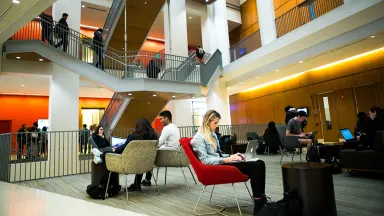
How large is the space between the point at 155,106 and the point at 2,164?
6.88 metres

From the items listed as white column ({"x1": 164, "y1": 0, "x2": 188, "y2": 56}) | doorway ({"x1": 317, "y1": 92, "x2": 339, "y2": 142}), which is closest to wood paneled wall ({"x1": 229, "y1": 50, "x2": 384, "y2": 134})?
doorway ({"x1": 317, "y1": 92, "x2": 339, "y2": 142})

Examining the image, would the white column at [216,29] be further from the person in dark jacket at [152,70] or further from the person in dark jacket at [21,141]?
the person in dark jacket at [21,141]

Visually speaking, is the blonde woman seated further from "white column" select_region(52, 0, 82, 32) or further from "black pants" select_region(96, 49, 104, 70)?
"white column" select_region(52, 0, 82, 32)

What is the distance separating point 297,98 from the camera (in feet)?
45.7

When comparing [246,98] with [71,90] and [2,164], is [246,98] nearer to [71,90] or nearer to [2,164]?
[71,90]

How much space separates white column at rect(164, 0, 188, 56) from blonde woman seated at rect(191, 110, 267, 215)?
10797 mm

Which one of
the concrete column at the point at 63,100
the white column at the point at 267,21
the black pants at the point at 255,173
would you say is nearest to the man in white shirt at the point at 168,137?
the black pants at the point at 255,173

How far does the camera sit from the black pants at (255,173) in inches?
107

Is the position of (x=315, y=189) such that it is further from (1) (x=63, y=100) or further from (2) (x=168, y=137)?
(1) (x=63, y=100)

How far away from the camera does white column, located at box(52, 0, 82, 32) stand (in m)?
9.90

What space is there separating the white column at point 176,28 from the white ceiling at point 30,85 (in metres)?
4.87

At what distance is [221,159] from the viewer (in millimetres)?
2910

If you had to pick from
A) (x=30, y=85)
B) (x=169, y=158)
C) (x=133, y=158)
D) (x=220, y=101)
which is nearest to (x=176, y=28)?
(x=220, y=101)

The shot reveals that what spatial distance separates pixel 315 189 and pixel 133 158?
2.64m
